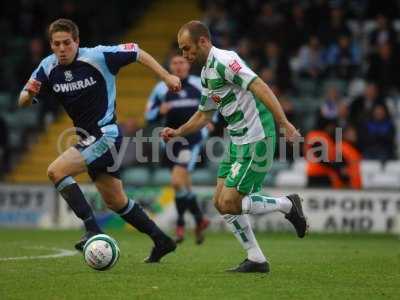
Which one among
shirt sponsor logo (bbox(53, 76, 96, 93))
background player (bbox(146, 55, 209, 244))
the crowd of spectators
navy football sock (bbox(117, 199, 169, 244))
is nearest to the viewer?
shirt sponsor logo (bbox(53, 76, 96, 93))

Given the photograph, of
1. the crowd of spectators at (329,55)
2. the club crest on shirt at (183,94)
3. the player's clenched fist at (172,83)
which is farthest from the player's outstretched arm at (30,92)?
the crowd of spectators at (329,55)

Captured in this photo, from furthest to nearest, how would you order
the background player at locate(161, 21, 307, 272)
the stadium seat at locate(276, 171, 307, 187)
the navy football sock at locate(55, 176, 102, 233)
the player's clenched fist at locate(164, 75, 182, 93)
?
the stadium seat at locate(276, 171, 307, 187) < the navy football sock at locate(55, 176, 102, 233) < the player's clenched fist at locate(164, 75, 182, 93) < the background player at locate(161, 21, 307, 272)

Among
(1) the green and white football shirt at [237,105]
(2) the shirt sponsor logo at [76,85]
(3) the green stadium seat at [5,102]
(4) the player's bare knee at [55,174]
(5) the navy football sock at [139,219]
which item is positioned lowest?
(5) the navy football sock at [139,219]

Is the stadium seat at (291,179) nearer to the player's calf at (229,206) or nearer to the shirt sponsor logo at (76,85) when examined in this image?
the shirt sponsor logo at (76,85)

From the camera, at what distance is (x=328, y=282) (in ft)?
28.1

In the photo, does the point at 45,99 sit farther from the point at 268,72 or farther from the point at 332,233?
the point at 332,233

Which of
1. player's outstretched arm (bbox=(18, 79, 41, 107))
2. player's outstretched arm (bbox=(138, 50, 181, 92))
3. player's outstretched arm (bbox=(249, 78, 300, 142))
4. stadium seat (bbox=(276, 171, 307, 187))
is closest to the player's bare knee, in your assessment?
player's outstretched arm (bbox=(18, 79, 41, 107))

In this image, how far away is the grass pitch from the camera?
7.79m

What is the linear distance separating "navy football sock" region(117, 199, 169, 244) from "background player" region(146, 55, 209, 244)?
13.0 ft

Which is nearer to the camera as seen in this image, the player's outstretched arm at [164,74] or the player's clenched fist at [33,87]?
the player's outstretched arm at [164,74]

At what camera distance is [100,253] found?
9141 millimetres

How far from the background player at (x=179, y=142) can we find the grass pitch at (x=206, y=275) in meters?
0.99

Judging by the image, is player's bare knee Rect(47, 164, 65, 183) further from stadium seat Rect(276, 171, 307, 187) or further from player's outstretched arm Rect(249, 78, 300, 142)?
stadium seat Rect(276, 171, 307, 187)

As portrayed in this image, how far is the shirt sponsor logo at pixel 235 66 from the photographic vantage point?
888 centimetres
